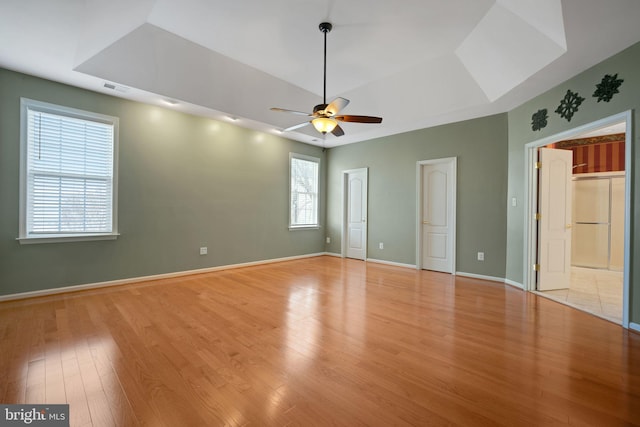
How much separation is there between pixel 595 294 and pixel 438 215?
251cm

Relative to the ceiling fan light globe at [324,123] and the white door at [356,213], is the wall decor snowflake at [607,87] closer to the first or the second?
the ceiling fan light globe at [324,123]

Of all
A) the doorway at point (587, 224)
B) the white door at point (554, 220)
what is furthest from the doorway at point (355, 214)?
the white door at point (554, 220)

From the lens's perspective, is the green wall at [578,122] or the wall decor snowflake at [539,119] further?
the wall decor snowflake at [539,119]

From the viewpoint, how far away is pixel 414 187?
5.84 metres

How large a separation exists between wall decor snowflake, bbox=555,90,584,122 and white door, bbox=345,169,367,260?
372 cm

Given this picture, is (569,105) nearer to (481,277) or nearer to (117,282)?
(481,277)

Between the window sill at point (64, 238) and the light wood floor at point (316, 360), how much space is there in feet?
2.46

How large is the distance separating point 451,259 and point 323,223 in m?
3.29

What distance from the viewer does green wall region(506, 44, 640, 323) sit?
278 centimetres

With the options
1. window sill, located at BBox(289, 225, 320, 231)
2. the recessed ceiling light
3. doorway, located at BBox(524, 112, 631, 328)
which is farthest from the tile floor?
the recessed ceiling light

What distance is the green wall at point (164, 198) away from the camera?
11.4 ft

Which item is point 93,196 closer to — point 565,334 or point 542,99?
point 565,334

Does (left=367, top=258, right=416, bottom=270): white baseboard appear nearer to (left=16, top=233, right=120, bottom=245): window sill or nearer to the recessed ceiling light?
(left=16, top=233, right=120, bottom=245): window sill

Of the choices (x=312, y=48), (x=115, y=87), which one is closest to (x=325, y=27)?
(x=312, y=48)
